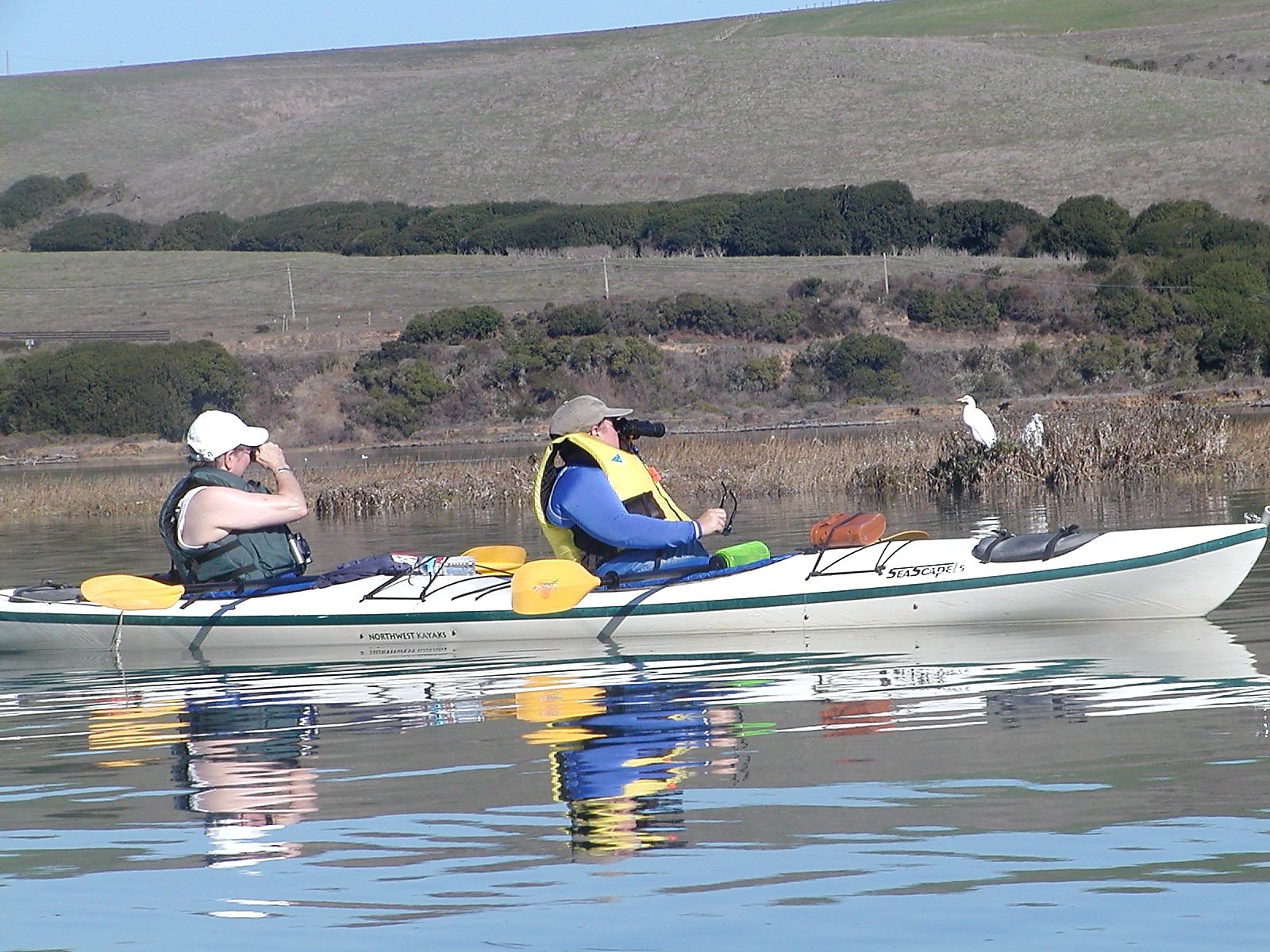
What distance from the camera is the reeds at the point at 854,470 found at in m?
20.8

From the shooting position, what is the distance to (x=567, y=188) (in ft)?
262

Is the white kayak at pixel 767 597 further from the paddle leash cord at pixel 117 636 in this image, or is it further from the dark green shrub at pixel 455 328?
the dark green shrub at pixel 455 328

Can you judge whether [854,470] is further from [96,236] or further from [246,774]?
[96,236]

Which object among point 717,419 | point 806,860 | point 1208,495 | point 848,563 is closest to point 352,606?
point 848,563

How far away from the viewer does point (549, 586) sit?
10477mm

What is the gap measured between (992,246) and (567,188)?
76.5ft

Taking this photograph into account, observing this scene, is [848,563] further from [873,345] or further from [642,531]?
[873,345]

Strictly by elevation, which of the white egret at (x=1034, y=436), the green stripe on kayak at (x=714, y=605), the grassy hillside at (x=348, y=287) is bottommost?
the green stripe on kayak at (x=714, y=605)

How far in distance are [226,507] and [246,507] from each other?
11cm

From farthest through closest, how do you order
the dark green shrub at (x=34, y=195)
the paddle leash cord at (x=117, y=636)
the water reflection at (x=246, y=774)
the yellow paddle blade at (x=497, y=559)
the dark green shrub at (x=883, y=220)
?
1. the dark green shrub at (x=34, y=195)
2. the dark green shrub at (x=883, y=220)
3. the yellow paddle blade at (x=497, y=559)
4. the paddle leash cord at (x=117, y=636)
5. the water reflection at (x=246, y=774)

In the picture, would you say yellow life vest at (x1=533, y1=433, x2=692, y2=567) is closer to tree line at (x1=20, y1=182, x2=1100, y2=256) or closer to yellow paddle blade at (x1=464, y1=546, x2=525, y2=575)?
yellow paddle blade at (x1=464, y1=546, x2=525, y2=575)

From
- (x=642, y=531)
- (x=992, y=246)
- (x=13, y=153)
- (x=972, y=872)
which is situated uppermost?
(x=13, y=153)

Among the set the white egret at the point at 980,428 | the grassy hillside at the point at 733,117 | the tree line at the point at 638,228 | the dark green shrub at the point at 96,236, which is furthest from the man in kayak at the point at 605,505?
the dark green shrub at the point at 96,236

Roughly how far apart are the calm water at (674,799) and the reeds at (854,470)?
10453 millimetres
